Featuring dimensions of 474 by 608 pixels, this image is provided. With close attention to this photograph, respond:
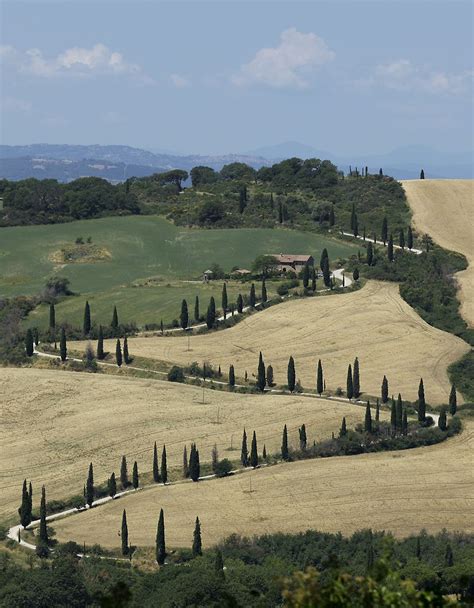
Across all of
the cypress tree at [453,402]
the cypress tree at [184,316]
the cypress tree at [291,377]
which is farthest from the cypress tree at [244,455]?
the cypress tree at [184,316]

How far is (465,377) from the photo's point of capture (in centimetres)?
13000

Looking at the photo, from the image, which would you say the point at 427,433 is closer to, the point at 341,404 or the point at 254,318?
the point at 341,404

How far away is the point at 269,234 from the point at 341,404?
7557 centimetres

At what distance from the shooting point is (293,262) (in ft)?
551

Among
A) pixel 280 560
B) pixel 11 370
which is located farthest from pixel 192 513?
pixel 11 370

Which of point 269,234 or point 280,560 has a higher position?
point 269,234

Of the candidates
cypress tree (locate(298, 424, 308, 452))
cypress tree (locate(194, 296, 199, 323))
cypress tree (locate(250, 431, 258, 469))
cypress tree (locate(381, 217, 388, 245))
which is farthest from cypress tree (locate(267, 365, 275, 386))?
cypress tree (locate(381, 217, 388, 245))

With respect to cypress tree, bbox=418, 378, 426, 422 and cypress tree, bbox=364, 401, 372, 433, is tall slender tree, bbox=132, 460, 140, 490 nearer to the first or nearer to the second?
cypress tree, bbox=364, 401, 372, 433

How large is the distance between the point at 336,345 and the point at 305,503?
4821 centimetres

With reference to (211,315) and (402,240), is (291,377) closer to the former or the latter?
(211,315)

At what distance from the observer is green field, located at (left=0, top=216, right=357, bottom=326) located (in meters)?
152

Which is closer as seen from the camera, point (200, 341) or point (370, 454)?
point (370, 454)

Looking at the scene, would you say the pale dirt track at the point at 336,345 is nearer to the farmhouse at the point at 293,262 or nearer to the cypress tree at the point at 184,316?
the cypress tree at the point at 184,316

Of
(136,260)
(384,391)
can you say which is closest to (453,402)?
(384,391)
